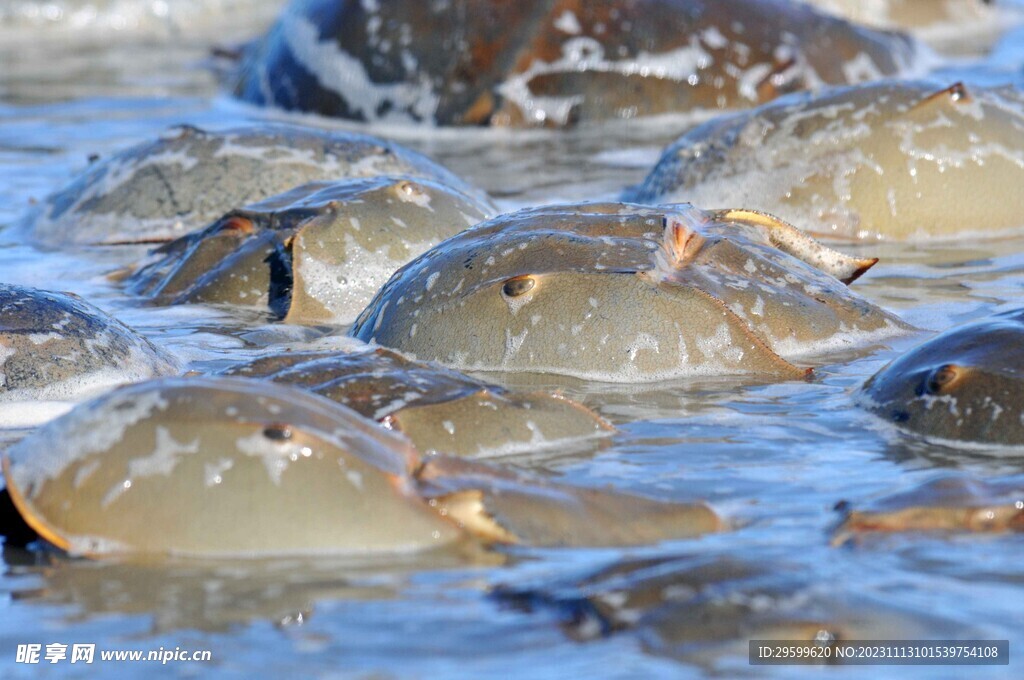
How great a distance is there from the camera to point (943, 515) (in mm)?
2471

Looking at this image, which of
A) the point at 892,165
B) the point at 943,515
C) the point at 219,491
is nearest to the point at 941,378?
the point at 943,515

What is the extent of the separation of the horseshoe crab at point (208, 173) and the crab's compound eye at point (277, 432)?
2900 millimetres

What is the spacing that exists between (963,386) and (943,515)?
64 centimetres

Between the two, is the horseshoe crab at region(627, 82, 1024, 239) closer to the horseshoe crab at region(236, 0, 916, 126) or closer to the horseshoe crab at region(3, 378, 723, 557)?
the horseshoe crab at region(236, 0, 916, 126)

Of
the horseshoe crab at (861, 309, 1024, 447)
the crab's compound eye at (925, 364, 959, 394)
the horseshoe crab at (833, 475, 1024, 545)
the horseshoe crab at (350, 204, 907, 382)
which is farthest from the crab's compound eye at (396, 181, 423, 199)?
the horseshoe crab at (833, 475, 1024, 545)

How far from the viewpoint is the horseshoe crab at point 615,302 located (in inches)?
138

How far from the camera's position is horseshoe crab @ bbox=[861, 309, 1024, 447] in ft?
9.76

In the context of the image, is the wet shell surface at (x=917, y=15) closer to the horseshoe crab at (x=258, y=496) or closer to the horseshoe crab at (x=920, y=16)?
the horseshoe crab at (x=920, y=16)

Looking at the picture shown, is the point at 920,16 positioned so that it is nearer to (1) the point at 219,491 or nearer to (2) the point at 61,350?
(2) the point at 61,350

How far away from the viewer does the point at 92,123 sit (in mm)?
8711

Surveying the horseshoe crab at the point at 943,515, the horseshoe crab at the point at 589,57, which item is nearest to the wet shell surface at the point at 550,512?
the horseshoe crab at the point at 943,515

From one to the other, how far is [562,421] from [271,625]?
0.98 metres

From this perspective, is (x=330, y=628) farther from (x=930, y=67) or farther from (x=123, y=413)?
(x=930, y=67)

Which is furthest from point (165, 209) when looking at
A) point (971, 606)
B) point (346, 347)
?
point (971, 606)
